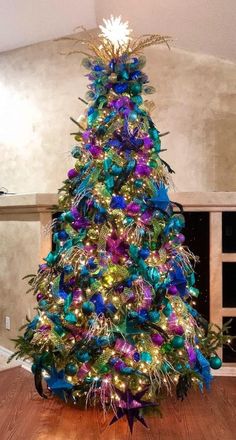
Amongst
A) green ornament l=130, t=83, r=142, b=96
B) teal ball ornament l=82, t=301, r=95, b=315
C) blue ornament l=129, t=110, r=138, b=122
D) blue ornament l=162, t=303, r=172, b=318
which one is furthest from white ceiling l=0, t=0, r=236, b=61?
teal ball ornament l=82, t=301, r=95, b=315

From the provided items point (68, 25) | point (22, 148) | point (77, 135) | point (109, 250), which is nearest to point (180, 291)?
point (109, 250)

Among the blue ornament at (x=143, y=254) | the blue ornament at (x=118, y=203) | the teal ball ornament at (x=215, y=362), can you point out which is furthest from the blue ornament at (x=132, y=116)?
the teal ball ornament at (x=215, y=362)

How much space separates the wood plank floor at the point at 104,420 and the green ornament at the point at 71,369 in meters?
0.25

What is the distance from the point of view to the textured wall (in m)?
3.29

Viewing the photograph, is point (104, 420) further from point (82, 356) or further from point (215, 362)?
point (215, 362)

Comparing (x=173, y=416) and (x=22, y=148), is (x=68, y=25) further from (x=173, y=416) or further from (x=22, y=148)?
(x=173, y=416)

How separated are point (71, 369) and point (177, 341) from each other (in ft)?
1.89

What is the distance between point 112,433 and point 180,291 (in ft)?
2.65

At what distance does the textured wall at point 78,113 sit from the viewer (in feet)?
10.8

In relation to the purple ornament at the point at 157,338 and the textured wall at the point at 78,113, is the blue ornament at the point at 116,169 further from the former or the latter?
the textured wall at the point at 78,113

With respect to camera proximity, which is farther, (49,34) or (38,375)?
(49,34)

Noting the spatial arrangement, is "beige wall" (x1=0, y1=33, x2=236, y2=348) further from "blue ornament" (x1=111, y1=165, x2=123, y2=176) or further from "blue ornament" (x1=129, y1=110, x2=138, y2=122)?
Result: "blue ornament" (x1=129, y1=110, x2=138, y2=122)

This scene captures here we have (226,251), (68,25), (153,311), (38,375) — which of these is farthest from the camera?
(68,25)

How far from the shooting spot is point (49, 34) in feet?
11.9
